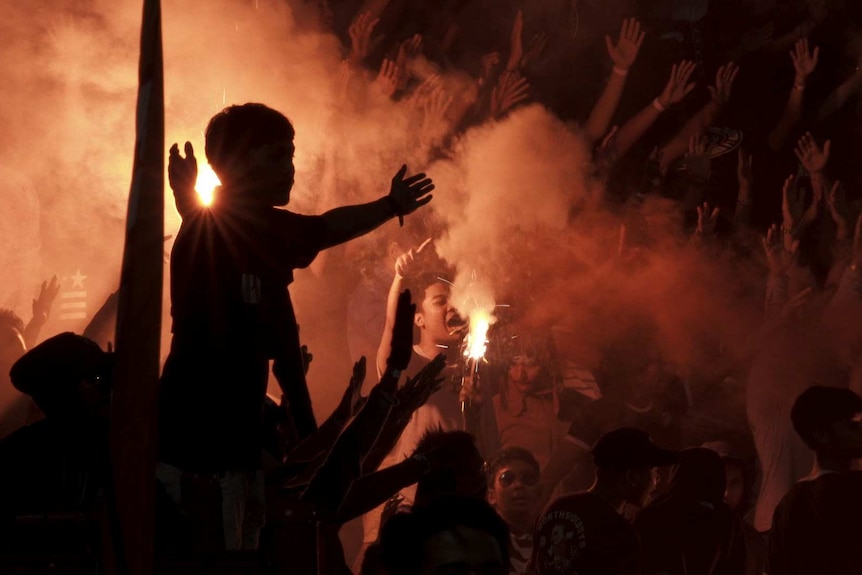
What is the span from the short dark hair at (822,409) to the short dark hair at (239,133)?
2758 millimetres

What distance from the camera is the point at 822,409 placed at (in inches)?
195

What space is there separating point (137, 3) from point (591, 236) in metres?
4.24

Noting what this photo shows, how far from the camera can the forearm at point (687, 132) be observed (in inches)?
441

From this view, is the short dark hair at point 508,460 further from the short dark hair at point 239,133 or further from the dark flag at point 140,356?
the dark flag at point 140,356

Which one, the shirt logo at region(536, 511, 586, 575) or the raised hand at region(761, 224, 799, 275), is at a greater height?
the raised hand at region(761, 224, 799, 275)

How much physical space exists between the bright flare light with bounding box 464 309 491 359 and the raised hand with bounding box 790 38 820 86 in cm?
383

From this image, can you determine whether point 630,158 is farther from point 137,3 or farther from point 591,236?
point 137,3

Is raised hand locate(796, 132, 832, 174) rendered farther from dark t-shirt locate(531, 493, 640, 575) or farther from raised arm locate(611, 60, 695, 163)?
dark t-shirt locate(531, 493, 640, 575)

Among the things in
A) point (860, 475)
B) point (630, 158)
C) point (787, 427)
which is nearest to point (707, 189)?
point (630, 158)

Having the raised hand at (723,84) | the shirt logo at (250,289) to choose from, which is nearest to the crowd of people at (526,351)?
the shirt logo at (250,289)

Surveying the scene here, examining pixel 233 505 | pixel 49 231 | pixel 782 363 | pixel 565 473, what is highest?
pixel 49 231

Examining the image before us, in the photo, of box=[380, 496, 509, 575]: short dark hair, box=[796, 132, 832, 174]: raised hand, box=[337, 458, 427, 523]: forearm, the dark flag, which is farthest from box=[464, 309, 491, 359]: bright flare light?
the dark flag

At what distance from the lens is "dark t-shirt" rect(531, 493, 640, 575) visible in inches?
166

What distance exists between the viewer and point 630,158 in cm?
1118
